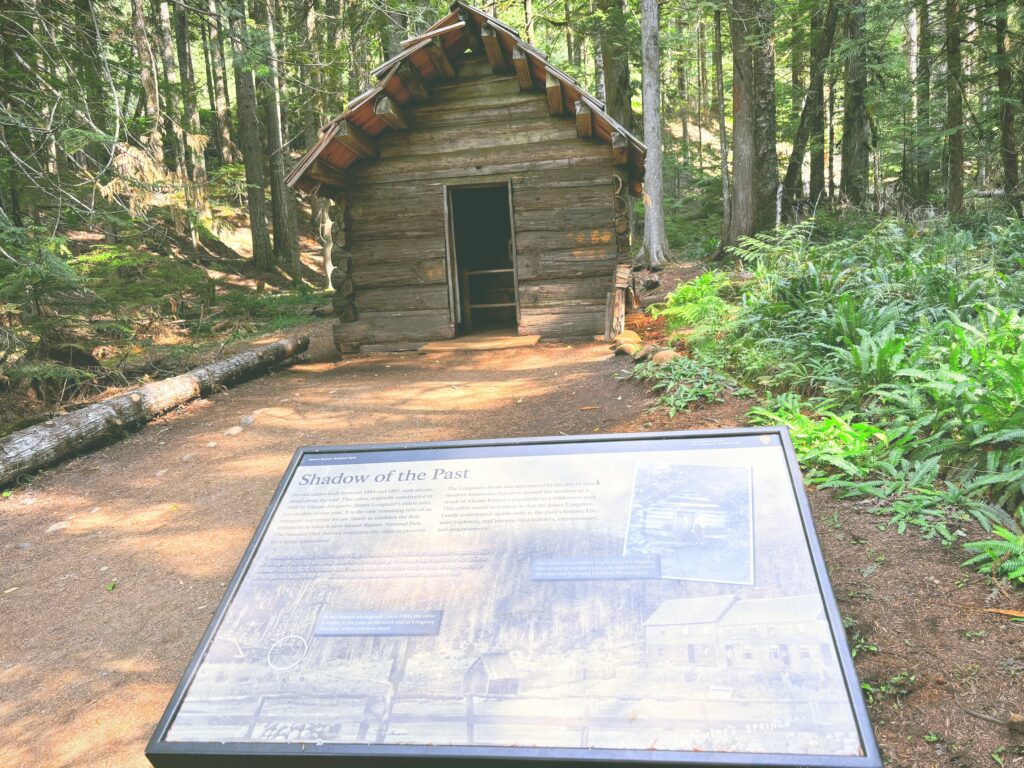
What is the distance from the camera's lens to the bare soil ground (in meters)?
2.36

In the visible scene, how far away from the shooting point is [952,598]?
266cm

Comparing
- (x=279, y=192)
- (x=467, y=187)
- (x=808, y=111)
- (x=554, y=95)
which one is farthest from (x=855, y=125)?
(x=279, y=192)

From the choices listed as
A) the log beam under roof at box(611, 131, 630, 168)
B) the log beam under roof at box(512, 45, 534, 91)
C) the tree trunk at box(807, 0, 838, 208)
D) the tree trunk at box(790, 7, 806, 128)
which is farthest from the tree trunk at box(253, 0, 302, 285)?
the tree trunk at box(790, 7, 806, 128)

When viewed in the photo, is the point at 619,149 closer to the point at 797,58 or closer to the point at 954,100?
the point at 954,100

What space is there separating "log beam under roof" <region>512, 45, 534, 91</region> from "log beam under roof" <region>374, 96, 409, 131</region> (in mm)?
1914

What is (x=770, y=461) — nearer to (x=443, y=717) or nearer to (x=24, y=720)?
(x=443, y=717)

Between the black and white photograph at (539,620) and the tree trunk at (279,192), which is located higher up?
the tree trunk at (279,192)

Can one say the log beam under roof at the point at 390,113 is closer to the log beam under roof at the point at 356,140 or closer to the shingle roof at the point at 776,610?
the log beam under roof at the point at 356,140

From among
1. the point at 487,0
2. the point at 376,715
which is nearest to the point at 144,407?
the point at 376,715

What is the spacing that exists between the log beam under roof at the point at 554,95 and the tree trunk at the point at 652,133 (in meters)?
4.79

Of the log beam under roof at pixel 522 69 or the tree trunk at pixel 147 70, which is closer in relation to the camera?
the tree trunk at pixel 147 70

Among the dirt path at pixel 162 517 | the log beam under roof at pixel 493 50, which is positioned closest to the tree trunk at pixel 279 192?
the log beam under roof at pixel 493 50

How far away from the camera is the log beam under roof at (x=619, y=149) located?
9555 mm

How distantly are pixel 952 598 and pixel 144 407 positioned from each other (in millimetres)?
7457
